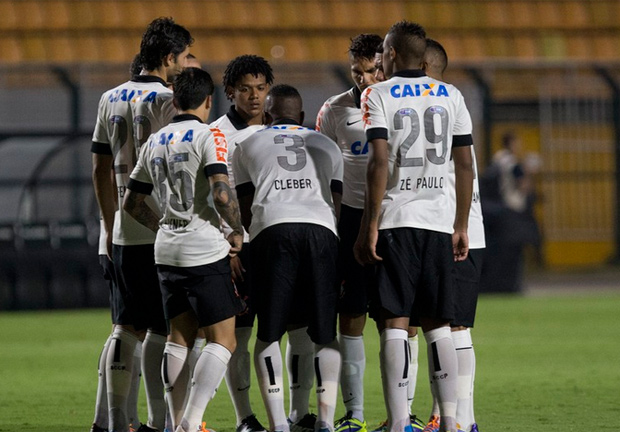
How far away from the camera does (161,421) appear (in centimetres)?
677

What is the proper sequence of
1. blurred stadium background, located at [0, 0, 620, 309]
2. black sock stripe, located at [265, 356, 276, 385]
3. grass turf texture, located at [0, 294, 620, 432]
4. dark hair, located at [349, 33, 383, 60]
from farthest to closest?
blurred stadium background, located at [0, 0, 620, 309], grass turf texture, located at [0, 294, 620, 432], dark hair, located at [349, 33, 383, 60], black sock stripe, located at [265, 356, 276, 385]

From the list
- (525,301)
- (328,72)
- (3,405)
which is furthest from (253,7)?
(3,405)

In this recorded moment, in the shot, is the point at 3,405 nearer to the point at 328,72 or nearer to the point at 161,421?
the point at 161,421

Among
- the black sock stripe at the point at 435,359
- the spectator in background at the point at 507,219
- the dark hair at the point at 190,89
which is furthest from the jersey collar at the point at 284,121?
the spectator in background at the point at 507,219

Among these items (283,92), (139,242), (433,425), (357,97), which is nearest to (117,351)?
(139,242)

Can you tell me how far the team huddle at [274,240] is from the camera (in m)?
6.35

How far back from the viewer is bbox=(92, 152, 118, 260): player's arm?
6.90 m

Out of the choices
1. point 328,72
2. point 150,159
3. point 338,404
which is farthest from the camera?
point 328,72

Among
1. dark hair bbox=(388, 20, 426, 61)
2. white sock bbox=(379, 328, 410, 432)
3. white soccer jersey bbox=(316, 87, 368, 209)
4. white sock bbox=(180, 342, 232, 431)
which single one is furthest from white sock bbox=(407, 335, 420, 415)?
dark hair bbox=(388, 20, 426, 61)

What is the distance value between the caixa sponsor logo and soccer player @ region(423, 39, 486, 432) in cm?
55

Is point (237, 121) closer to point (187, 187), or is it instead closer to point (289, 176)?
point (289, 176)

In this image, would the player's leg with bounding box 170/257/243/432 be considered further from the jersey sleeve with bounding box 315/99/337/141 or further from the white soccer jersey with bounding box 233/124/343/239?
the jersey sleeve with bounding box 315/99/337/141

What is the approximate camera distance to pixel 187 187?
633 cm

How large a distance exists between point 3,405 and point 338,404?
213 centimetres
